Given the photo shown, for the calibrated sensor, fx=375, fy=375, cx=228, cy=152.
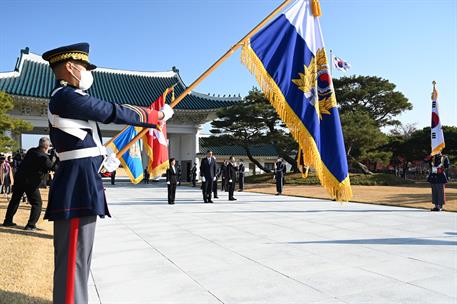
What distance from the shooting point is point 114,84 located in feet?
91.1

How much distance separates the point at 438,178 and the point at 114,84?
23718 millimetres

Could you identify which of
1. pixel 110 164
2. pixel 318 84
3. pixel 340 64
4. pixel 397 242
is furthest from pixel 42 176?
pixel 340 64

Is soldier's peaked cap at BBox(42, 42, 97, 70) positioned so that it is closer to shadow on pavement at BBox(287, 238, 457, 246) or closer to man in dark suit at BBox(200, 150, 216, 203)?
shadow on pavement at BBox(287, 238, 457, 246)

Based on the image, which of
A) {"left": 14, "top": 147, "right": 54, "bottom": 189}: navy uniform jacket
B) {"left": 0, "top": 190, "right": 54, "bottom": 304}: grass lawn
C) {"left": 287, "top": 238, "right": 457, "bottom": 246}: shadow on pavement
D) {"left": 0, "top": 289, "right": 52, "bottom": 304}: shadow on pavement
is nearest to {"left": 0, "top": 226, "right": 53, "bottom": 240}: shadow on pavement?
{"left": 0, "top": 190, "right": 54, "bottom": 304}: grass lawn

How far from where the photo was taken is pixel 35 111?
897 inches

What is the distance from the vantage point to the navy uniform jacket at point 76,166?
7.16 feet

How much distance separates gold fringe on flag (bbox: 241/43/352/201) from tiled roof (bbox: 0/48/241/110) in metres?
20.9

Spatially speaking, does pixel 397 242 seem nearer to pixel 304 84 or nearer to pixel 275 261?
pixel 275 261

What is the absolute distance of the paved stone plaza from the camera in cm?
322

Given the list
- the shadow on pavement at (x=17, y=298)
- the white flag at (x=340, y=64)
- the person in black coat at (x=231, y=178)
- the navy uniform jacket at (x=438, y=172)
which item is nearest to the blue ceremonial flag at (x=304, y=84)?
the shadow on pavement at (x=17, y=298)

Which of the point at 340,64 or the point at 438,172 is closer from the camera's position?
the point at 438,172

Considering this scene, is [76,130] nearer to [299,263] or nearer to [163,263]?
[163,263]

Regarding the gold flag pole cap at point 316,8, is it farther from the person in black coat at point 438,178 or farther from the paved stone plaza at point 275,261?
the person in black coat at point 438,178

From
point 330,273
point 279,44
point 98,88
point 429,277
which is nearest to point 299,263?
point 330,273
